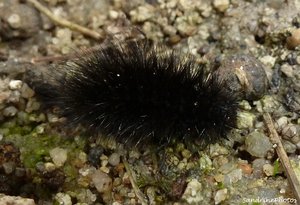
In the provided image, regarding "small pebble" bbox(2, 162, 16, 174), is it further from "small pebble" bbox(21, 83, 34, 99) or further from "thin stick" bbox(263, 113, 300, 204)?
"thin stick" bbox(263, 113, 300, 204)

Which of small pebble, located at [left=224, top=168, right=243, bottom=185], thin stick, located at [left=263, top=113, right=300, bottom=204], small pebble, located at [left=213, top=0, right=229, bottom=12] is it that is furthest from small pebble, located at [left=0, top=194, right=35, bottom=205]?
small pebble, located at [left=213, top=0, right=229, bottom=12]

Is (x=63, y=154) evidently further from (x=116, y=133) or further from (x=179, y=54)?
(x=179, y=54)

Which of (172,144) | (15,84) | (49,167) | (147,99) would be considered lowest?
(49,167)

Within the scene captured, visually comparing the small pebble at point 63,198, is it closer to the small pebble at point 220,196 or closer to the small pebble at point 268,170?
the small pebble at point 220,196

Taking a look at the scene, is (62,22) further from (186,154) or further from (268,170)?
(268,170)

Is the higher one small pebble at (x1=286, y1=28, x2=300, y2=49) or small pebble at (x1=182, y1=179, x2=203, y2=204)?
small pebble at (x1=286, y1=28, x2=300, y2=49)

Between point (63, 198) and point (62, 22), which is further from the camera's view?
point (62, 22)

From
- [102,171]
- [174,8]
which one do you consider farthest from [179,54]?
[102,171]

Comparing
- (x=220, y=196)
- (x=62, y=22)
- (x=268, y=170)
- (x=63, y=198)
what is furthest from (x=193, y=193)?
(x=62, y=22)
